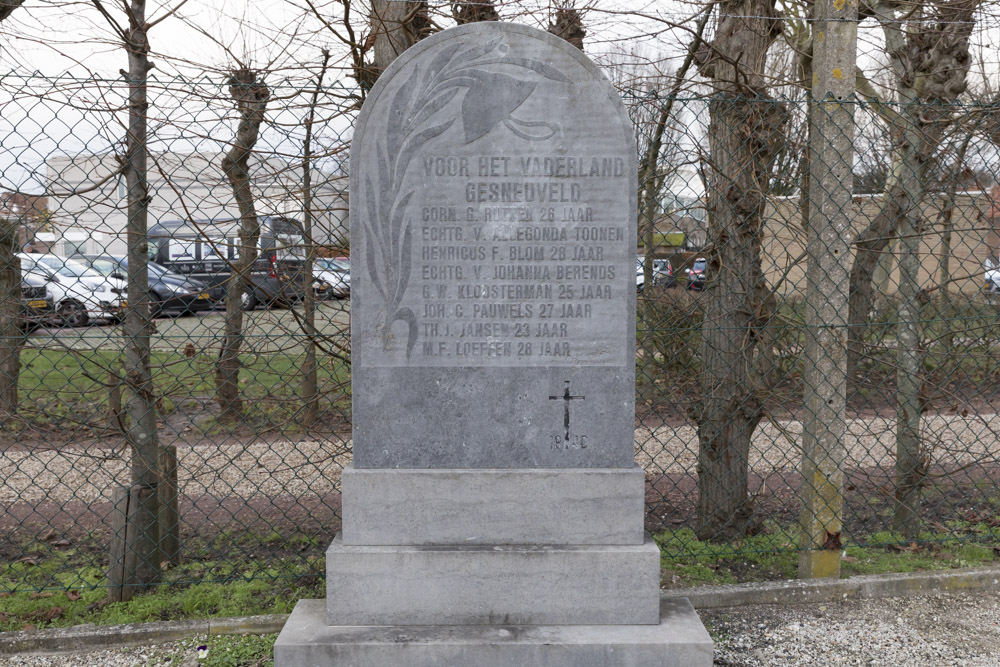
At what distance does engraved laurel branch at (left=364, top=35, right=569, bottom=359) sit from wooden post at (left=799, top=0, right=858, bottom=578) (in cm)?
155

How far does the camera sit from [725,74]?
468 centimetres

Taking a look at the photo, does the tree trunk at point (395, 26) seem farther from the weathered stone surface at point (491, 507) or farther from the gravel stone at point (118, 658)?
the gravel stone at point (118, 658)

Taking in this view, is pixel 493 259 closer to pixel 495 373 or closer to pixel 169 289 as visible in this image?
pixel 495 373

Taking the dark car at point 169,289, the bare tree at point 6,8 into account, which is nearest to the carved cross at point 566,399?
the dark car at point 169,289

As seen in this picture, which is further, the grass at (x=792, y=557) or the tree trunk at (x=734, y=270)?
the tree trunk at (x=734, y=270)

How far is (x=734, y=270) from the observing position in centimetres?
445

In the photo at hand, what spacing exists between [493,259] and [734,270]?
1951 mm

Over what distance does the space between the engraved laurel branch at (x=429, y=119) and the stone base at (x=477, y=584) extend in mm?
1072

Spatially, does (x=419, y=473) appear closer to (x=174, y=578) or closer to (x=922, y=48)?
(x=174, y=578)

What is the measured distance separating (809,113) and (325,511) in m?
3.94

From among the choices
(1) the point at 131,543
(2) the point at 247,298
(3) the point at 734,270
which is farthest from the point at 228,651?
(2) the point at 247,298

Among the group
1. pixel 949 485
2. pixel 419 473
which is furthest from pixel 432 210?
pixel 949 485

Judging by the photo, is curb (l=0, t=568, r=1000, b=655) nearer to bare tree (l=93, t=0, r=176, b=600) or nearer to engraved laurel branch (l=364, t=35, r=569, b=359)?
bare tree (l=93, t=0, r=176, b=600)

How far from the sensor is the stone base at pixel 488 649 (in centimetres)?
288
